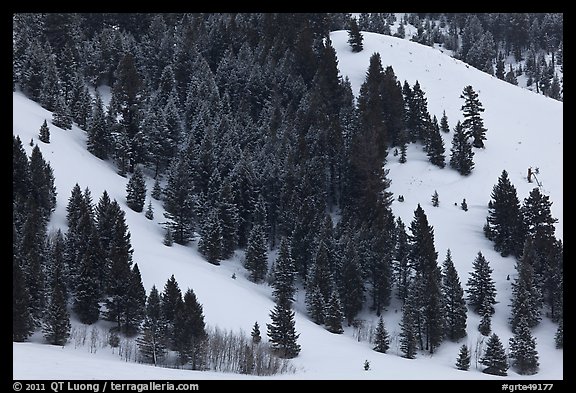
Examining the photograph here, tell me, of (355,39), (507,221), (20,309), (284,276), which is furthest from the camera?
(355,39)

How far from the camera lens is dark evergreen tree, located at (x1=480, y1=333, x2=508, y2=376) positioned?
43.0 metres

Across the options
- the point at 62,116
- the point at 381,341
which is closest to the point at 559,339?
the point at 381,341

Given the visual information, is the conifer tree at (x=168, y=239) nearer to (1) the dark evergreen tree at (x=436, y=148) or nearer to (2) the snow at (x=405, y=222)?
(2) the snow at (x=405, y=222)

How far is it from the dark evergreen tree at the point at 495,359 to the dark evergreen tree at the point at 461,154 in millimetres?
23746

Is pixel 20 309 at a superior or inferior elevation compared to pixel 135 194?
inferior

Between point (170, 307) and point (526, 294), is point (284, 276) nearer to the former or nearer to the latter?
point (170, 307)

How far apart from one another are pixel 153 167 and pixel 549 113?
160 ft

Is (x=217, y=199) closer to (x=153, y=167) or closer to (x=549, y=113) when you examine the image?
(x=153, y=167)

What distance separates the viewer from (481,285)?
165ft

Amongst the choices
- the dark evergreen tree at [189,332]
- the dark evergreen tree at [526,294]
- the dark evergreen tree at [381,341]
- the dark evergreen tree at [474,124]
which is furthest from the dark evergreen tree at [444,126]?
the dark evergreen tree at [189,332]

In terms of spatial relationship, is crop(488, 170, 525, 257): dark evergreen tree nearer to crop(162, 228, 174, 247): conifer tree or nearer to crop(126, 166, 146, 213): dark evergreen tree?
crop(162, 228, 174, 247): conifer tree

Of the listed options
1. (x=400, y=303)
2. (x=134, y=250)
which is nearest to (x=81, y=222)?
(x=134, y=250)

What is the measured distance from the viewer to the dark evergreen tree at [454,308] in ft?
158

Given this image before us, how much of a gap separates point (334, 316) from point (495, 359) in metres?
12.9
